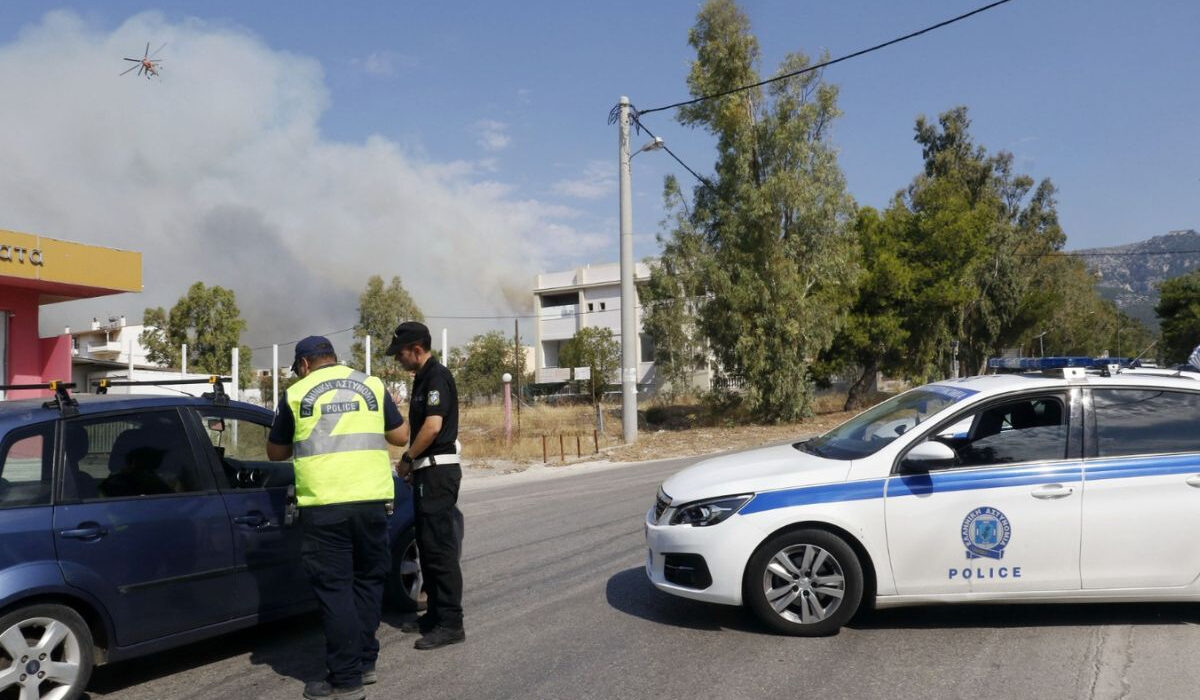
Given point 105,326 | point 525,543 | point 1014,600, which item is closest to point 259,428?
point 525,543

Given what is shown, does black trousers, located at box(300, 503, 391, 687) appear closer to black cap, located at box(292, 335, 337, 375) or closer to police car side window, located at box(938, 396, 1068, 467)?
black cap, located at box(292, 335, 337, 375)

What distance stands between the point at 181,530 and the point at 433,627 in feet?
5.09

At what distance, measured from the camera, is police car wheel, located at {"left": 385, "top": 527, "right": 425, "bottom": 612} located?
19.8 feet

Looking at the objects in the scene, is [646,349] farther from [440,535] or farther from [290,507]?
[290,507]

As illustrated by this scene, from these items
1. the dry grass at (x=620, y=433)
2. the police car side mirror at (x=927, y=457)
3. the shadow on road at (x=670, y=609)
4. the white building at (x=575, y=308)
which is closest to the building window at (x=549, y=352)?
the white building at (x=575, y=308)

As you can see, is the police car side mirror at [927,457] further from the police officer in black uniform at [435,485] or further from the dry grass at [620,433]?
the dry grass at [620,433]

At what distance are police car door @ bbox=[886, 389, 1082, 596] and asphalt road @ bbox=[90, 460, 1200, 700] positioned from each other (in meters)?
0.34

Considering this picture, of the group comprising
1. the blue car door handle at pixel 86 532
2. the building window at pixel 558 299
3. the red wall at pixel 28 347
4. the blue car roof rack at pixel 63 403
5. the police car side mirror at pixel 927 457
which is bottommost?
the blue car door handle at pixel 86 532

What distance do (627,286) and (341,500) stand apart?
19358mm

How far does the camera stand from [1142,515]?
5.21 m

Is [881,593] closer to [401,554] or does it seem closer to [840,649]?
[840,649]

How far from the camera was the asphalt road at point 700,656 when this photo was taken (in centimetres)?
459

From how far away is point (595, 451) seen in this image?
74.2 ft

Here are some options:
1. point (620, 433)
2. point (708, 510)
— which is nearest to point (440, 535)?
point (708, 510)
